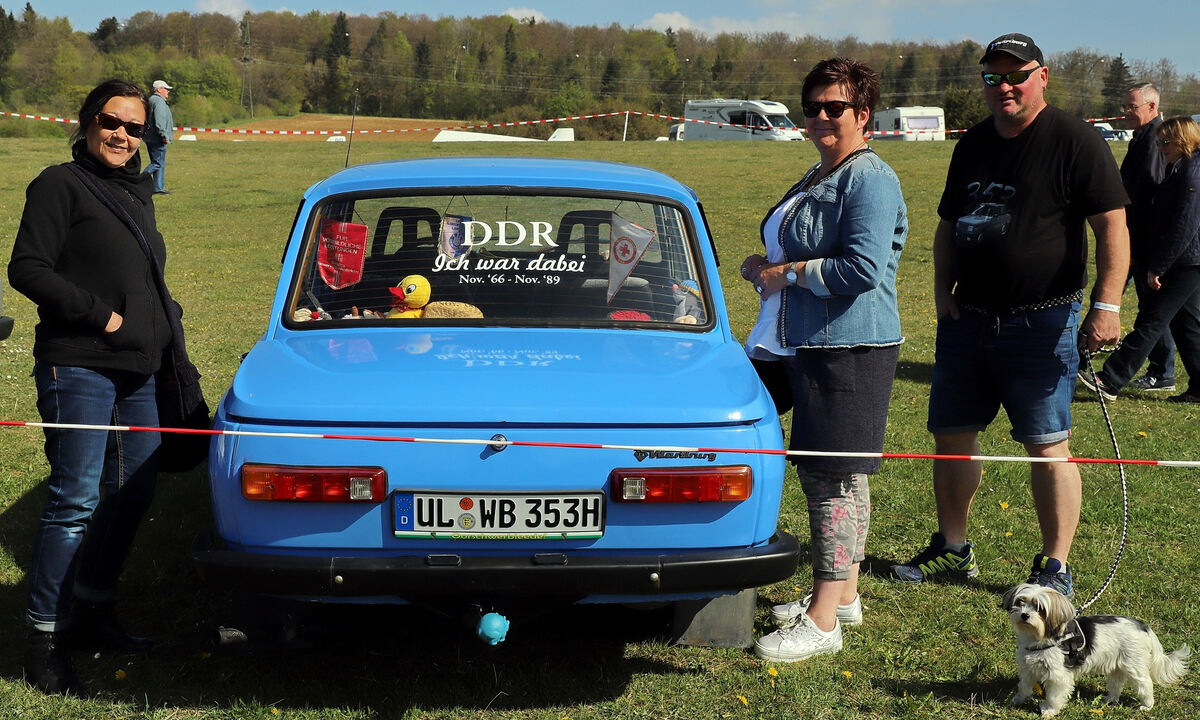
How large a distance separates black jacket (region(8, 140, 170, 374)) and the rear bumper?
0.90 metres

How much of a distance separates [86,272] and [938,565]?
3557 millimetres

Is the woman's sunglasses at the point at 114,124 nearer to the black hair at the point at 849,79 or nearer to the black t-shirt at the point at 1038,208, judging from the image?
the black hair at the point at 849,79

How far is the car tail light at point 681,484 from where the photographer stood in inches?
129

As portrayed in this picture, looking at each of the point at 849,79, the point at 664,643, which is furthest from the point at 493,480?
the point at 849,79

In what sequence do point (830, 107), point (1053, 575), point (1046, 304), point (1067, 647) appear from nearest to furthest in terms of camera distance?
point (1067, 647), point (830, 107), point (1046, 304), point (1053, 575)

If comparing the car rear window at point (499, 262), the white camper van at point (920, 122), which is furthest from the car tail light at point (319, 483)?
the white camper van at point (920, 122)

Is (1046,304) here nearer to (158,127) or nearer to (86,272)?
(86,272)

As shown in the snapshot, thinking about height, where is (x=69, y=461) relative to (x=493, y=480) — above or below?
below

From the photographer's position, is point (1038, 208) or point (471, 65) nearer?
point (1038, 208)

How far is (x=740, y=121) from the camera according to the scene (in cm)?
4956

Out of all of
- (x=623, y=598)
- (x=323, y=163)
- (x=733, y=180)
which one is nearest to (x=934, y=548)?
(x=623, y=598)

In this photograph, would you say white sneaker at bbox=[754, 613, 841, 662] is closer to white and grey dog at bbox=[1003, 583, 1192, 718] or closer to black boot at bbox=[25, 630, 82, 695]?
white and grey dog at bbox=[1003, 583, 1192, 718]

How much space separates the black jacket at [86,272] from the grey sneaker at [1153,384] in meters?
7.61

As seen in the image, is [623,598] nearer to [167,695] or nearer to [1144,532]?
[167,695]
